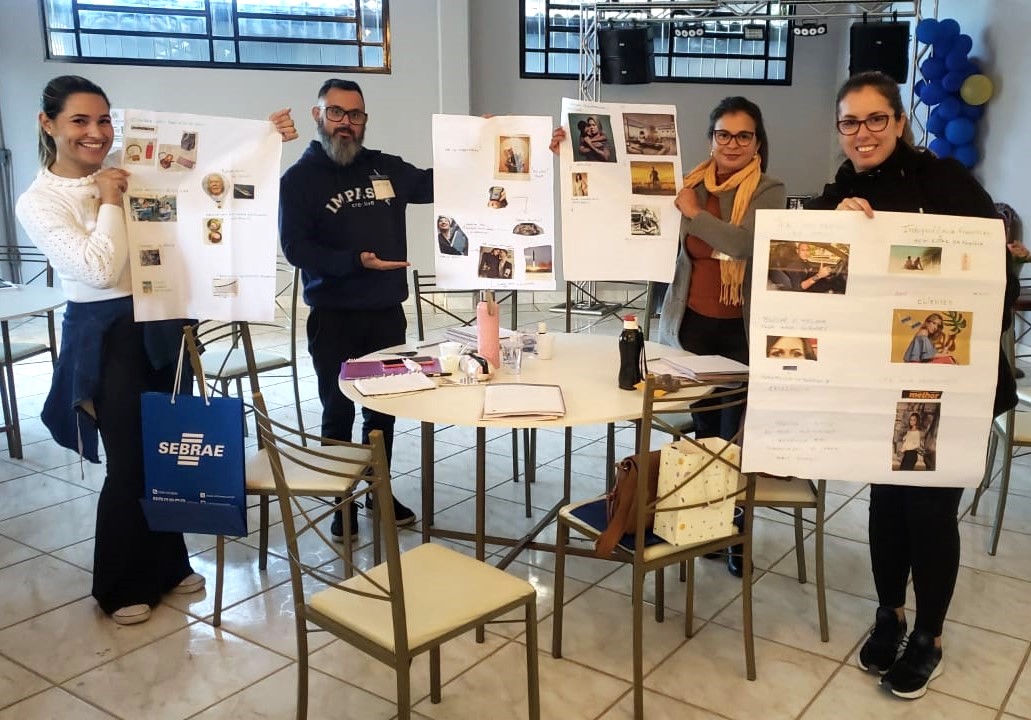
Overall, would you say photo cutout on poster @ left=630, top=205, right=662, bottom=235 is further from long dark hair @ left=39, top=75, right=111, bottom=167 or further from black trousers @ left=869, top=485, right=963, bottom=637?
long dark hair @ left=39, top=75, right=111, bottom=167

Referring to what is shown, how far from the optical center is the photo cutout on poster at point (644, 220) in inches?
116

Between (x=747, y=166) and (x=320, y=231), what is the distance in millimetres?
1515

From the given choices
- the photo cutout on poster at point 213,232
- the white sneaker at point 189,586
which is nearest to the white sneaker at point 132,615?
the white sneaker at point 189,586

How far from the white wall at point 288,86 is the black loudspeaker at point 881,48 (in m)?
3.49

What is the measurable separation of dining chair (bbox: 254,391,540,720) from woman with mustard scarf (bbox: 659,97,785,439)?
1.09 meters

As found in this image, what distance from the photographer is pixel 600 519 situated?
2.30 meters

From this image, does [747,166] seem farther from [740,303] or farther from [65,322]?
[65,322]

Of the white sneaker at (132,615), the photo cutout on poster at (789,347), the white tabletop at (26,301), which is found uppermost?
the photo cutout on poster at (789,347)

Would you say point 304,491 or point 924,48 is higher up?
point 924,48

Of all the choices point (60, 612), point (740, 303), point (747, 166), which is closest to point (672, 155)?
point (747, 166)

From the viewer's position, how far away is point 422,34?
7883 millimetres

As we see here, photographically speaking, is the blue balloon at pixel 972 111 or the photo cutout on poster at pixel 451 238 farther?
the blue balloon at pixel 972 111

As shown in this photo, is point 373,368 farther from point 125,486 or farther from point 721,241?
point 721,241

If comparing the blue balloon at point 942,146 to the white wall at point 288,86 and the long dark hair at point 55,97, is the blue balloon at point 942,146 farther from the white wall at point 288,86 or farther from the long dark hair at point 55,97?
the long dark hair at point 55,97
